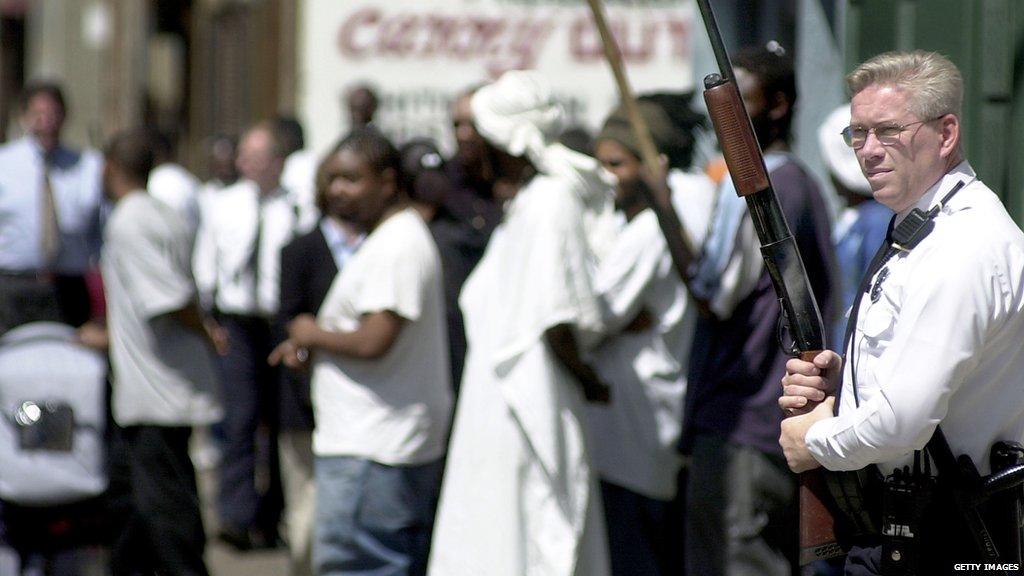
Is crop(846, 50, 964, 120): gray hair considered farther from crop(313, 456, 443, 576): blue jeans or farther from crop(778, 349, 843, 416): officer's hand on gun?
crop(313, 456, 443, 576): blue jeans

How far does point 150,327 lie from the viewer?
20.6ft

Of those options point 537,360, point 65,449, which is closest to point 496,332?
point 537,360

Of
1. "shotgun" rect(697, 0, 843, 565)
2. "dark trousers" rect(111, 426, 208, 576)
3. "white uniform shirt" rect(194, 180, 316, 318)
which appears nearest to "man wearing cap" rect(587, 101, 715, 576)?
"dark trousers" rect(111, 426, 208, 576)

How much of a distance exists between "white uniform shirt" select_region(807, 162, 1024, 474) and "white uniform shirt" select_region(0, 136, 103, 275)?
17.5 ft

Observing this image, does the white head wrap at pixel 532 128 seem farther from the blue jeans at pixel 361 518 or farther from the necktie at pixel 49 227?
the necktie at pixel 49 227

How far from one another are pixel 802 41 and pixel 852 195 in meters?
1.60

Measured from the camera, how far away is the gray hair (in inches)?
124

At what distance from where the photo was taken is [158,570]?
632 centimetres

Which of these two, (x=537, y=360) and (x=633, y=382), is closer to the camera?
(x=537, y=360)

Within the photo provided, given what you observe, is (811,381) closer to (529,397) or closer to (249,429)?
(529,397)

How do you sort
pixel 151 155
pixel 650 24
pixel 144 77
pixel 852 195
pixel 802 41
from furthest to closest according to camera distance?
pixel 144 77, pixel 650 24, pixel 802 41, pixel 151 155, pixel 852 195

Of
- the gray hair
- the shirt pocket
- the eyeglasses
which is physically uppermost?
the gray hair

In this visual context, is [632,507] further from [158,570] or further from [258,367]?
[258,367]

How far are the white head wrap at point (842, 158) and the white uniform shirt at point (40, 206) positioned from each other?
374 cm
